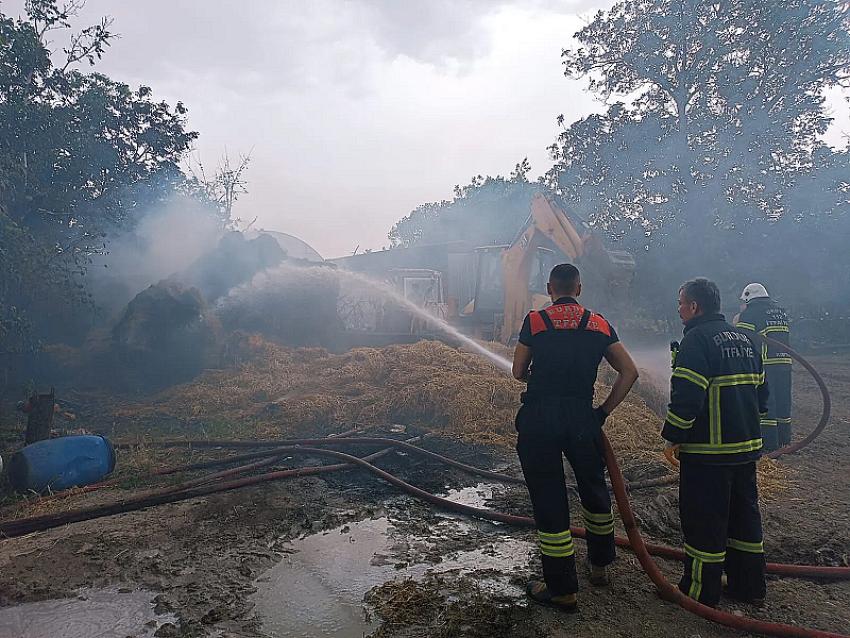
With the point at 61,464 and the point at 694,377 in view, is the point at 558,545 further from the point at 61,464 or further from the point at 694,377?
the point at 61,464

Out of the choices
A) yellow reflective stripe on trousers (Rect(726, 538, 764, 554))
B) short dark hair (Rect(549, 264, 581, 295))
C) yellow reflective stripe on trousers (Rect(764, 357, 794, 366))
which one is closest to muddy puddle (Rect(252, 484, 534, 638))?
yellow reflective stripe on trousers (Rect(726, 538, 764, 554))

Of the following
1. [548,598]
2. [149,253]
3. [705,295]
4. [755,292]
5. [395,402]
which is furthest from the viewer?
[149,253]

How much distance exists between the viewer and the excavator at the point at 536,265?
9.70 m

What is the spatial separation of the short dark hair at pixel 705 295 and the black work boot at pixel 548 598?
6.49ft

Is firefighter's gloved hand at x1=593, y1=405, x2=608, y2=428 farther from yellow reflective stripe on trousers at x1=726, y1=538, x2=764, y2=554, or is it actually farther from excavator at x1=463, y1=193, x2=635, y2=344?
excavator at x1=463, y1=193, x2=635, y2=344

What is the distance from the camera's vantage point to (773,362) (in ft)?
22.9

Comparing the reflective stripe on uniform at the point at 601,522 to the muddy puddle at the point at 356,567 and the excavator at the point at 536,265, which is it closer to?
the muddy puddle at the point at 356,567

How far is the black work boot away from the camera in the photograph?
10.8ft

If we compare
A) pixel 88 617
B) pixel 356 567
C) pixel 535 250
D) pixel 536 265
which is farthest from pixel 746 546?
pixel 536 265

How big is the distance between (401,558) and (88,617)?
2.05 meters

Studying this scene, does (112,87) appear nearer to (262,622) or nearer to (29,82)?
(29,82)

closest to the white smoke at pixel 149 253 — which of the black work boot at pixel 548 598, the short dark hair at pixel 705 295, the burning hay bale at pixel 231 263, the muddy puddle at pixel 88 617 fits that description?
the burning hay bale at pixel 231 263

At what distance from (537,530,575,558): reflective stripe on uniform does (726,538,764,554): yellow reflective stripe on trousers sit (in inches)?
41.6

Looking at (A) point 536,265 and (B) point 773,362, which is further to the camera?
(A) point 536,265
